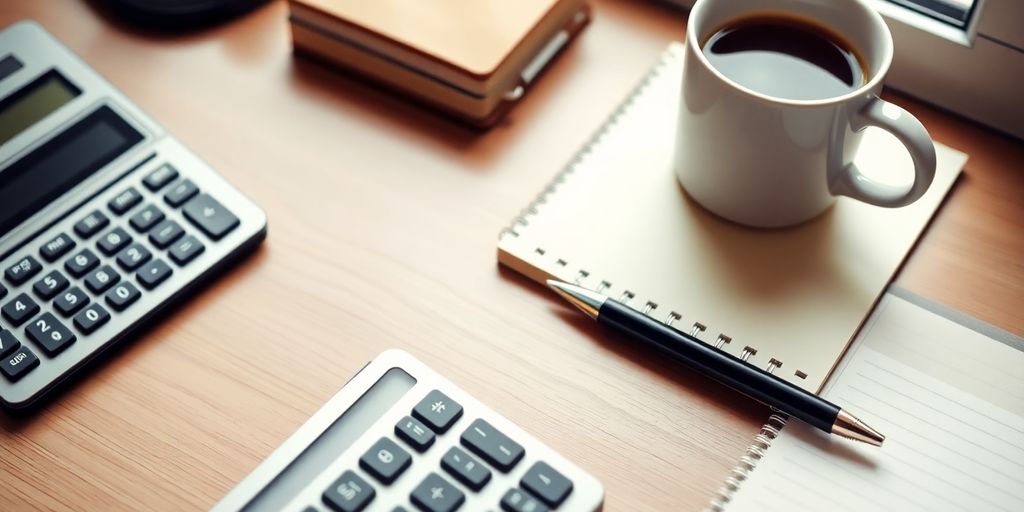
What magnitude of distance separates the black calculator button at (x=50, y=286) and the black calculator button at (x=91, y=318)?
2 cm

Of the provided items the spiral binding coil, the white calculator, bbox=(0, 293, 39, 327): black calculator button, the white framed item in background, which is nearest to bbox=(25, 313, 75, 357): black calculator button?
bbox=(0, 293, 39, 327): black calculator button

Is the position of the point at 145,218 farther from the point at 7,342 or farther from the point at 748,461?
the point at 748,461

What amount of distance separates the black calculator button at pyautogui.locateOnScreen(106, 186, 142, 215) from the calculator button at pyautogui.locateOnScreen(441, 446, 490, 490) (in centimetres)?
24

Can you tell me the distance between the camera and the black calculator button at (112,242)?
56 centimetres

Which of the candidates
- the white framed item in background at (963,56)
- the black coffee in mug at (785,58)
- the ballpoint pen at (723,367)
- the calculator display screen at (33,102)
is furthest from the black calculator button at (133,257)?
the white framed item in background at (963,56)

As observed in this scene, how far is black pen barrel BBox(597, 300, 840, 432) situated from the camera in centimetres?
51

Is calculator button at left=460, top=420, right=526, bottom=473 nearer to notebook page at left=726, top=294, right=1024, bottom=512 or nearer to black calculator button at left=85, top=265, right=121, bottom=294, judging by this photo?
notebook page at left=726, top=294, right=1024, bottom=512

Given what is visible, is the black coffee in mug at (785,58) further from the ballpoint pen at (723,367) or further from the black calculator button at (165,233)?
the black calculator button at (165,233)

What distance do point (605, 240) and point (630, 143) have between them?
3.2 inches

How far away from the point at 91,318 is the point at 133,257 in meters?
0.04

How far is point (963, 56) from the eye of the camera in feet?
2.06

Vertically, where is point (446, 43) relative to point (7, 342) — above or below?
above

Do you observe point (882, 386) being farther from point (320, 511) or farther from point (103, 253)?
point (103, 253)

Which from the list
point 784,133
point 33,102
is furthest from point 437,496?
point 33,102
